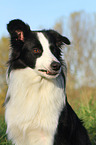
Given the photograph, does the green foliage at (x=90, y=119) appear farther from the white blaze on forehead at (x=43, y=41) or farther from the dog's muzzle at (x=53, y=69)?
the white blaze on forehead at (x=43, y=41)

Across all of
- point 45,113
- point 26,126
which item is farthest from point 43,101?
point 26,126

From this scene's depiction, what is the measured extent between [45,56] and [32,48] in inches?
12.8

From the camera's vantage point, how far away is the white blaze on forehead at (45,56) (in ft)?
9.60

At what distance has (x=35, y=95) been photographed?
3264 millimetres

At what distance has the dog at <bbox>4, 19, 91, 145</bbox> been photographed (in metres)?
3.11

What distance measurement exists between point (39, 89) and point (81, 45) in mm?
15417

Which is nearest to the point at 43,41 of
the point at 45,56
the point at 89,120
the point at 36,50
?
the point at 36,50

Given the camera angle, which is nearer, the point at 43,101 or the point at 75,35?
the point at 43,101

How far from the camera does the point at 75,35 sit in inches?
720

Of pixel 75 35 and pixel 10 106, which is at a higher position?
pixel 10 106

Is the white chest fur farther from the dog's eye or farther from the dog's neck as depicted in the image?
the dog's eye

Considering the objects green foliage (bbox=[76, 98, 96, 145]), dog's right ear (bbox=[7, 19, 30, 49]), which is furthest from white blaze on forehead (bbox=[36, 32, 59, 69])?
green foliage (bbox=[76, 98, 96, 145])

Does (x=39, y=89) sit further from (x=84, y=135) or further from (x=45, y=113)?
(x=84, y=135)

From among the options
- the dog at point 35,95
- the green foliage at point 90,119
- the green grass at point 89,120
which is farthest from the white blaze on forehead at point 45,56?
the green foliage at point 90,119
